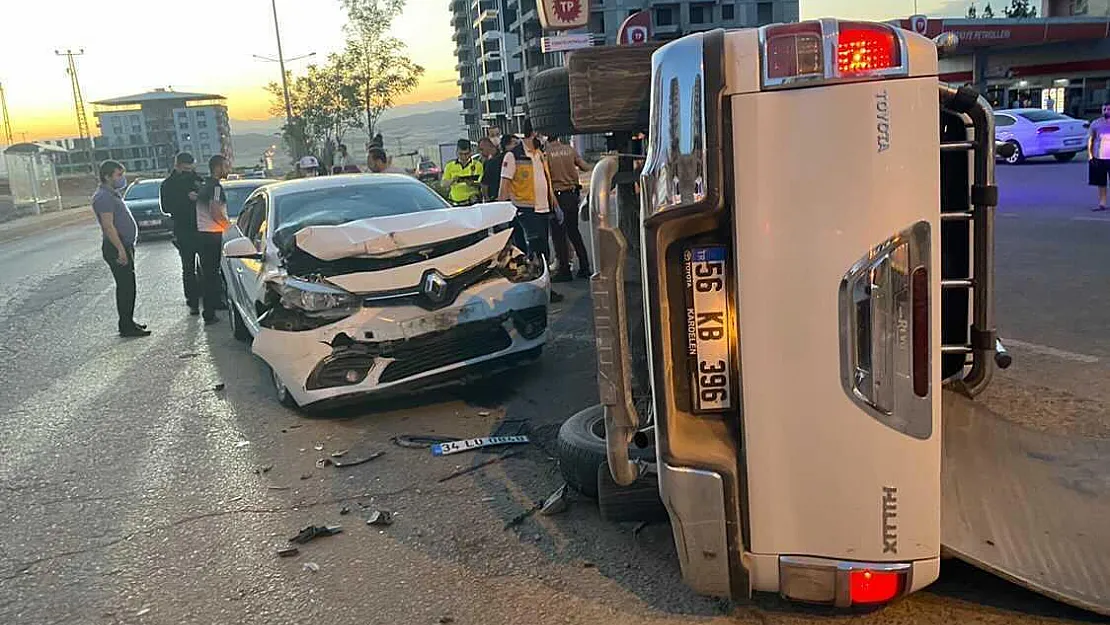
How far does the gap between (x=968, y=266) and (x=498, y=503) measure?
7.88ft

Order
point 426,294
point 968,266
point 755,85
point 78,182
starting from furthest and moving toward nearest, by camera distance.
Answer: point 78,182
point 426,294
point 968,266
point 755,85

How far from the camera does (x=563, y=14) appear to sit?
460 inches

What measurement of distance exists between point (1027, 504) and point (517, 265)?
151 inches

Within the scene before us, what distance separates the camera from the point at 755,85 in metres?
2.52

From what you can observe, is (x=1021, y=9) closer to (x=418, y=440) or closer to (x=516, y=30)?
(x=516, y=30)

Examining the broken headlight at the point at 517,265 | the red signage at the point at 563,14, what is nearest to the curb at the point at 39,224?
the red signage at the point at 563,14

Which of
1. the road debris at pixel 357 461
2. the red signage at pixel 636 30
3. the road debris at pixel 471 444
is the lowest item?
the road debris at pixel 357 461

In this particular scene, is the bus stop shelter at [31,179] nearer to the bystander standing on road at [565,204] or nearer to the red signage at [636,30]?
the red signage at [636,30]

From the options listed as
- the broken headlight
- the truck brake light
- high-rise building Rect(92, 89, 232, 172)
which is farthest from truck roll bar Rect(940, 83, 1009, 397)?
high-rise building Rect(92, 89, 232, 172)

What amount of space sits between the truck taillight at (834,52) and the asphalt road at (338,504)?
1828mm

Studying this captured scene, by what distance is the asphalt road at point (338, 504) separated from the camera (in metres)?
3.43

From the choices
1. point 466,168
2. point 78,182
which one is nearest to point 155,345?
point 466,168

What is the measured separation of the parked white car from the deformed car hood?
2102cm

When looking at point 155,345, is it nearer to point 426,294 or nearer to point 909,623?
point 426,294
